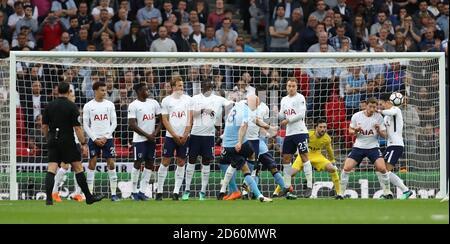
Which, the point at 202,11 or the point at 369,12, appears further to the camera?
the point at 369,12

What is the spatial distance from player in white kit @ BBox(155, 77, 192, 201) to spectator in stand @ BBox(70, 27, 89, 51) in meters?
5.03

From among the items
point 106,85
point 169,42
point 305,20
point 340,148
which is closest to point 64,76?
point 106,85

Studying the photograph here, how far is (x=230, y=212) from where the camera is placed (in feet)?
59.1

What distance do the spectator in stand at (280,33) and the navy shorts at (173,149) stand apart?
6.51 m

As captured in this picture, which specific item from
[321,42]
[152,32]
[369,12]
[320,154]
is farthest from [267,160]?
[369,12]

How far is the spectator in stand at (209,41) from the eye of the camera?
28391 mm

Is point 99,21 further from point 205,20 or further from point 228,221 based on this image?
point 228,221

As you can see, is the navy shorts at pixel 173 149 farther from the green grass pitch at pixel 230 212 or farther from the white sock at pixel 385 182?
the white sock at pixel 385 182

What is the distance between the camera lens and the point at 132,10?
2936cm

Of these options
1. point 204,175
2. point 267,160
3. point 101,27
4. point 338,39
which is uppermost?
point 101,27

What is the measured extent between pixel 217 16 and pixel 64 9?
3644 millimetres

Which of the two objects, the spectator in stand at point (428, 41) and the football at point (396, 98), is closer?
the football at point (396, 98)

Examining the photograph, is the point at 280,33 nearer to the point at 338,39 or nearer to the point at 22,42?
the point at 338,39

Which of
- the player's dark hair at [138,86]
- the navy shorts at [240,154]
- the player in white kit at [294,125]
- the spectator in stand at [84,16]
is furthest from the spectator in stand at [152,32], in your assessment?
the navy shorts at [240,154]
